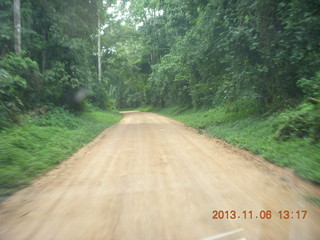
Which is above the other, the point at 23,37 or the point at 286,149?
the point at 23,37

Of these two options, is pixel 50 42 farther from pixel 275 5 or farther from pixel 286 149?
pixel 286 149

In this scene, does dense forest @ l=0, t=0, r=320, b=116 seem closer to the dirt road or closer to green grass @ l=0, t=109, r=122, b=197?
green grass @ l=0, t=109, r=122, b=197

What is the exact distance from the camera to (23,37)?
48.6ft

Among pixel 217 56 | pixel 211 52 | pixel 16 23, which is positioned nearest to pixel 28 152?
pixel 16 23

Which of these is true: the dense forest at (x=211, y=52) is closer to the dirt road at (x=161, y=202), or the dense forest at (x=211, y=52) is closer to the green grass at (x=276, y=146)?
the green grass at (x=276, y=146)

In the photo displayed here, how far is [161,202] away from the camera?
412 centimetres

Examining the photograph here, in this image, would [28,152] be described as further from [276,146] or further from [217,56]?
[217,56]

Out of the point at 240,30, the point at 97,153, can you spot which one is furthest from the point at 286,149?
the point at 240,30

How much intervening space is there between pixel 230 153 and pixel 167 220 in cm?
450
